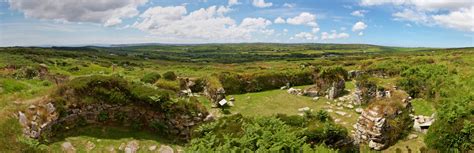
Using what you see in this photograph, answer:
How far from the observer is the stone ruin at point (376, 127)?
19000 mm

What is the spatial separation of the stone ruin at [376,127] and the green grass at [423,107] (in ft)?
18.6

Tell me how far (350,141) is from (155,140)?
391 inches

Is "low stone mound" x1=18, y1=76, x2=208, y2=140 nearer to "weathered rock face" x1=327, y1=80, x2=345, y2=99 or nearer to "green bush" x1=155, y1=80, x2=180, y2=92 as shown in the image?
"green bush" x1=155, y1=80, x2=180, y2=92

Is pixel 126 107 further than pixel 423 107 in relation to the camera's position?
No

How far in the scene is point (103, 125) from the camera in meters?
19.5

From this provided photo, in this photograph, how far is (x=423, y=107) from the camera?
26.2 metres

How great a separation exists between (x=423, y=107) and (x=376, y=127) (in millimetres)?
9420

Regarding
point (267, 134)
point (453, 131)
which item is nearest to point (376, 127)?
point (453, 131)

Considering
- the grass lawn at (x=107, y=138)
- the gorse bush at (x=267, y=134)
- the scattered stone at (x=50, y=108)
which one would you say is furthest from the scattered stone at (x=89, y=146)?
the gorse bush at (x=267, y=134)

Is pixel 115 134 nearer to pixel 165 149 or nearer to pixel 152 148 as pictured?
pixel 152 148

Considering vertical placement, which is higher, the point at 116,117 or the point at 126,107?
the point at 126,107

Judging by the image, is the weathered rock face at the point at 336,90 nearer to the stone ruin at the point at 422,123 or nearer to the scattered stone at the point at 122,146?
the stone ruin at the point at 422,123

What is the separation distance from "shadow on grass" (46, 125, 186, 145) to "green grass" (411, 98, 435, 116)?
16.8m

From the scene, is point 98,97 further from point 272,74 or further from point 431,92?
point 431,92
